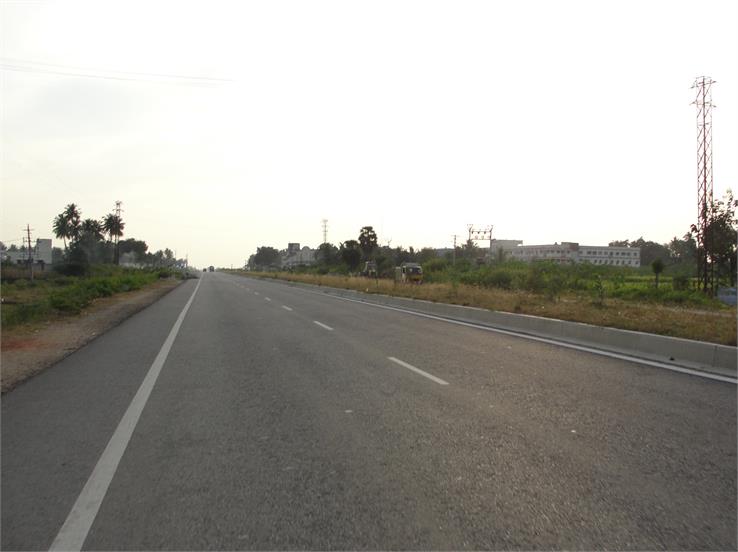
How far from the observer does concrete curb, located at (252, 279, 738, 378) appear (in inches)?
363

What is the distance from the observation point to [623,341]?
1148 centimetres

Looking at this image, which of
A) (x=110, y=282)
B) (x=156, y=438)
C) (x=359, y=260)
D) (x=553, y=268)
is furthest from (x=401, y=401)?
(x=359, y=260)

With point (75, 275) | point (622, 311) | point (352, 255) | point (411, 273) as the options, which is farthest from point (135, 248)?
point (622, 311)

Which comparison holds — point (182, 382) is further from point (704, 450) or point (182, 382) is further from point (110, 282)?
point (110, 282)

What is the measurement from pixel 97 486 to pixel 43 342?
437 inches

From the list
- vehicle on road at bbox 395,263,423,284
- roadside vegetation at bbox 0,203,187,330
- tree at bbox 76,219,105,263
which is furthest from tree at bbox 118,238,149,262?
vehicle on road at bbox 395,263,423,284

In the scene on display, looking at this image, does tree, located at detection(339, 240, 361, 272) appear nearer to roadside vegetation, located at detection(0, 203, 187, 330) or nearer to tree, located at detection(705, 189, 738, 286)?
roadside vegetation, located at detection(0, 203, 187, 330)

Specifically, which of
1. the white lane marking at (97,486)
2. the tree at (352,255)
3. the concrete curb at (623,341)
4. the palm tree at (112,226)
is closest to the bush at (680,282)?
the concrete curb at (623,341)

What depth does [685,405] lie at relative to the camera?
6.66 metres

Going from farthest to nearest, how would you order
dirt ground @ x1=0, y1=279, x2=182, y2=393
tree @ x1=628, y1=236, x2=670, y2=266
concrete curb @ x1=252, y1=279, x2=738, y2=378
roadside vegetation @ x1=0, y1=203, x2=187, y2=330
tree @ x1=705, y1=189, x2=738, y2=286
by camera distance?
tree @ x1=628, y1=236, x2=670, y2=266, tree @ x1=705, y1=189, x2=738, y2=286, roadside vegetation @ x1=0, y1=203, x2=187, y2=330, dirt ground @ x1=0, y1=279, x2=182, y2=393, concrete curb @ x1=252, y1=279, x2=738, y2=378

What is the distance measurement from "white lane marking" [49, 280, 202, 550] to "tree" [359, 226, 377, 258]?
83658 mm

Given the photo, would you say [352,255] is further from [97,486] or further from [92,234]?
[97,486]

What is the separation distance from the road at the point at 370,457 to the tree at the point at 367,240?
8145 cm

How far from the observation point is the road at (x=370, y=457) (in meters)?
3.50
